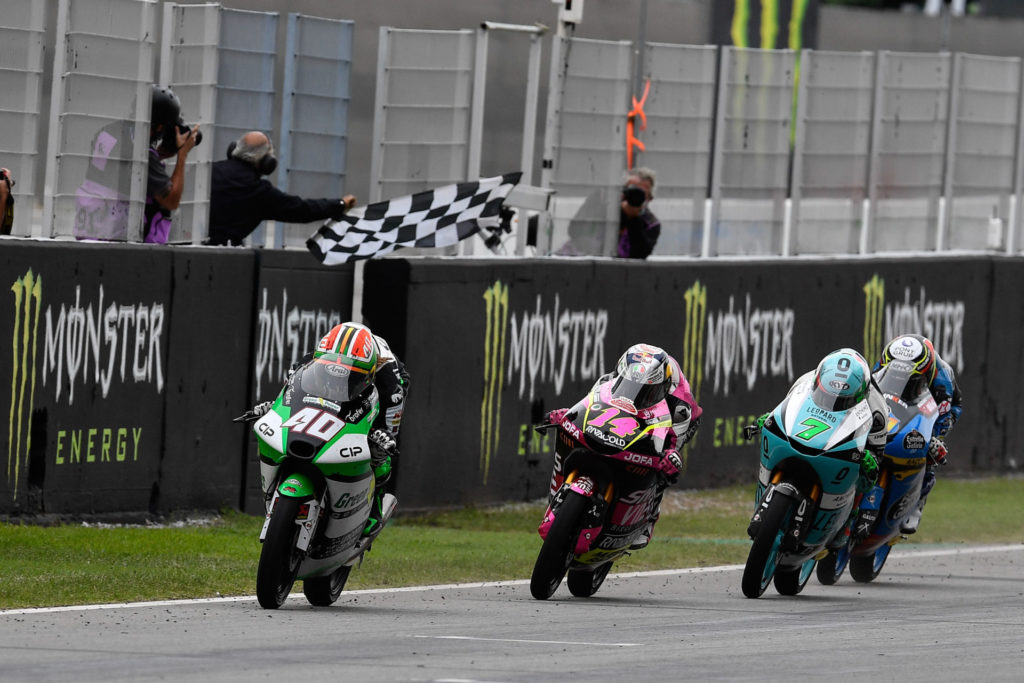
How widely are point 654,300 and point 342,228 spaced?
389 cm

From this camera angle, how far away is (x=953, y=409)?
13789 millimetres

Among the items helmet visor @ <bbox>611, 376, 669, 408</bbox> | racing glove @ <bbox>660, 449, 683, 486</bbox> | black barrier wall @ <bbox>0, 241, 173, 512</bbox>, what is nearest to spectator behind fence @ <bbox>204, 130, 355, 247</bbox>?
black barrier wall @ <bbox>0, 241, 173, 512</bbox>

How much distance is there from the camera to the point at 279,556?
1020 cm

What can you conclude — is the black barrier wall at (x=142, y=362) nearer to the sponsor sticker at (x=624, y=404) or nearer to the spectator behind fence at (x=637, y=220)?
the spectator behind fence at (x=637, y=220)

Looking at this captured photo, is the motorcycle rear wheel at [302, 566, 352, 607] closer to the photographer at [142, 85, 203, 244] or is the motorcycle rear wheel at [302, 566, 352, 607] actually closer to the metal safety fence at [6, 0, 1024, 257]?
the metal safety fence at [6, 0, 1024, 257]

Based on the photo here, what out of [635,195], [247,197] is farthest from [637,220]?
[247,197]

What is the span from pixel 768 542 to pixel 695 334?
7082mm

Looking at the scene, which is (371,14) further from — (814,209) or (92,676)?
(92,676)

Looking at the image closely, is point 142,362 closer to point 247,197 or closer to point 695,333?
point 247,197

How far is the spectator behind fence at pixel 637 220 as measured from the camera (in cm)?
1812

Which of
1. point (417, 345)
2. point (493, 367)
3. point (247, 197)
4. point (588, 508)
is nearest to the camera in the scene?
point (588, 508)

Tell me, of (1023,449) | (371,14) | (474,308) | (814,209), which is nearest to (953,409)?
A: (474,308)

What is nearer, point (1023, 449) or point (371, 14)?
point (1023, 449)

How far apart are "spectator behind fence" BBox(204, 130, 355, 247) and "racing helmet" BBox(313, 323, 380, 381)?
422cm
